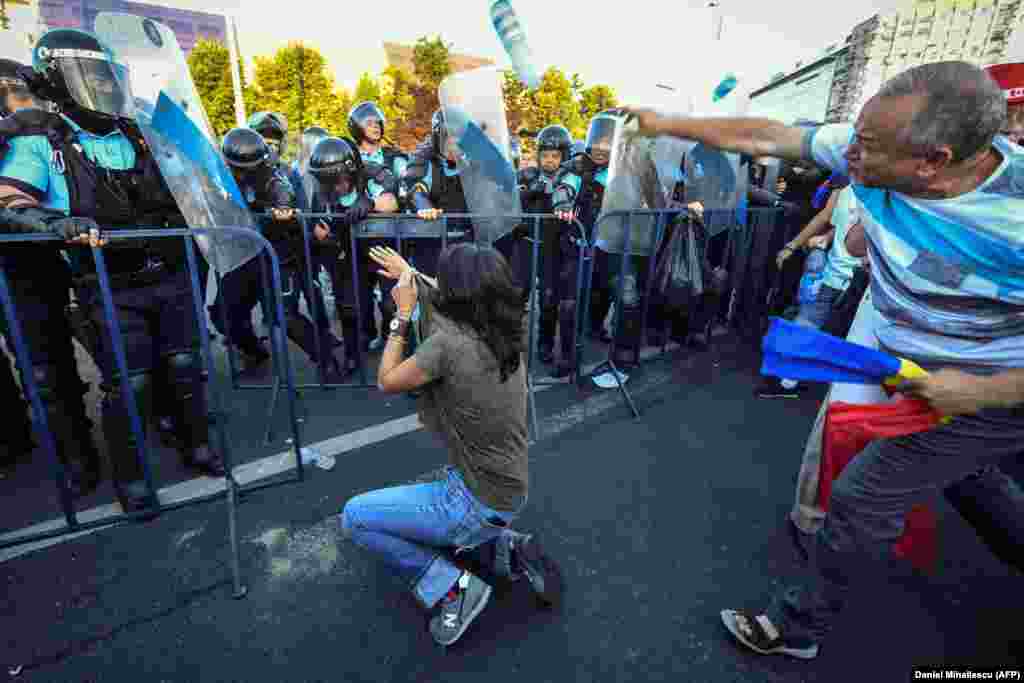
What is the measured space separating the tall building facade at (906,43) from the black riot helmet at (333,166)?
2540cm

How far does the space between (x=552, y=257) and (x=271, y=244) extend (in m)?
2.22

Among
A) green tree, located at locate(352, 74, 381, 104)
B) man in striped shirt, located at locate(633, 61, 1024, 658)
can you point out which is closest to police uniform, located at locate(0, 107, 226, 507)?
man in striped shirt, located at locate(633, 61, 1024, 658)

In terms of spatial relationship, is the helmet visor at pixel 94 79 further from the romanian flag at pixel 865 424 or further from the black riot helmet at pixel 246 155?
the romanian flag at pixel 865 424

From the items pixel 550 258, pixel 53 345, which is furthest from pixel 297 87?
pixel 53 345

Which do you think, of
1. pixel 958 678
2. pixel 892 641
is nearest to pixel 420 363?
pixel 892 641

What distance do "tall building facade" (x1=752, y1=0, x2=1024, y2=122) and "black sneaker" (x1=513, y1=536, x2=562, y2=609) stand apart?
88.3 ft

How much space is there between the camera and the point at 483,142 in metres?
3.43

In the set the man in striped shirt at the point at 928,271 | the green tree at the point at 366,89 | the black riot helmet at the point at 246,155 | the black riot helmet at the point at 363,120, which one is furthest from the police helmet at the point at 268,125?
the green tree at the point at 366,89

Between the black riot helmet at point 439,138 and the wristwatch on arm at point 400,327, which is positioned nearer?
the wristwatch on arm at point 400,327

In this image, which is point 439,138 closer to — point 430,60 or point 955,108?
point 955,108

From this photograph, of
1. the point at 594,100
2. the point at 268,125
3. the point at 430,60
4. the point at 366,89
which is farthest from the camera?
the point at 594,100

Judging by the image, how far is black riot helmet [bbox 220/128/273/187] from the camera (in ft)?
Answer: 12.2

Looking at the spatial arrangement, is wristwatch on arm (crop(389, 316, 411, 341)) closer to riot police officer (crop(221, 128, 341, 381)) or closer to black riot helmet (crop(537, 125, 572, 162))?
riot police officer (crop(221, 128, 341, 381))

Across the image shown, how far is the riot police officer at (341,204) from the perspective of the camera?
3949mm
